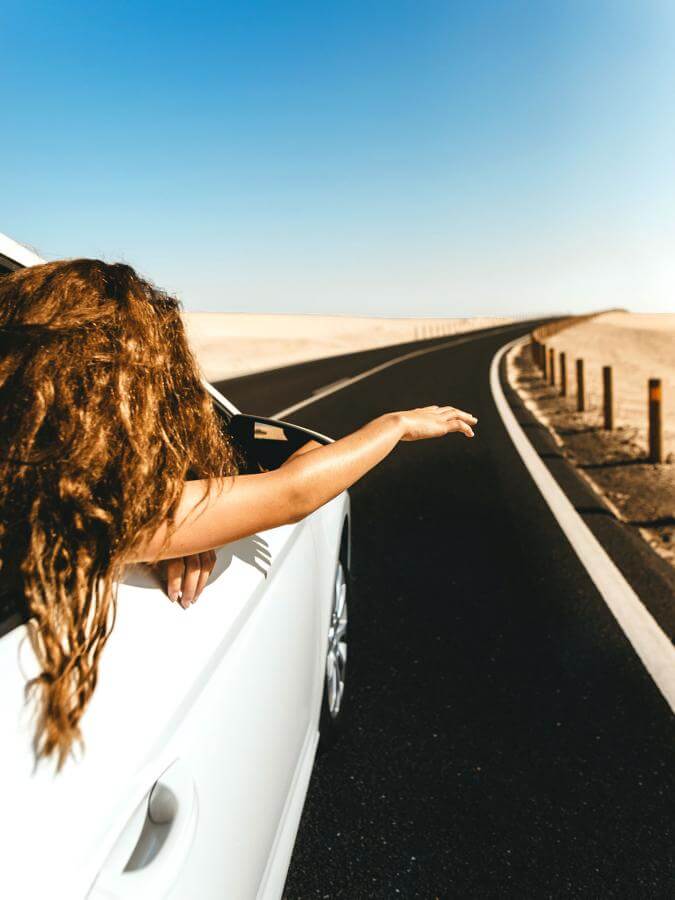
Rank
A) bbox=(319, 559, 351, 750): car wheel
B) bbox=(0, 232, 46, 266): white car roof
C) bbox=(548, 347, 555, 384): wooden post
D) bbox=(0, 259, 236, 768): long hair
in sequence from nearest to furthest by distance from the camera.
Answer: bbox=(0, 259, 236, 768): long hair, bbox=(0, 232, 46, 266): white car roof, bbox=(319, 559, 351, 750): car wheel, bbox=(548, 347, 555, 384): wooden post

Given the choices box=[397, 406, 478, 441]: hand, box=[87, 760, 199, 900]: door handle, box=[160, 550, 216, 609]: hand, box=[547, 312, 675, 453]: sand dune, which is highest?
box=[397, 406, 478, 441]: hand

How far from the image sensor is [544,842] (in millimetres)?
2369

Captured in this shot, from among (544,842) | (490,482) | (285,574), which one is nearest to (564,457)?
(490,482)

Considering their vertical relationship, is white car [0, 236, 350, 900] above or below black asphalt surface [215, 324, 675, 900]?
above

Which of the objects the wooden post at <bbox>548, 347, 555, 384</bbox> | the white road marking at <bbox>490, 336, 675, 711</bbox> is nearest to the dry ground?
the white road marking at <bbox>490, 336, 675, 711</bbox>

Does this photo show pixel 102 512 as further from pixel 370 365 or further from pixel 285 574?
pixel 370 365

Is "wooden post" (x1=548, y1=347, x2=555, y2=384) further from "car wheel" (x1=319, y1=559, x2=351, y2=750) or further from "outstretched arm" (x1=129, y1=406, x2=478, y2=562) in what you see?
"outstretched arm" (x1=129, y1=406, x2=478, y2=562)

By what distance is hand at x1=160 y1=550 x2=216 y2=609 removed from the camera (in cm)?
141

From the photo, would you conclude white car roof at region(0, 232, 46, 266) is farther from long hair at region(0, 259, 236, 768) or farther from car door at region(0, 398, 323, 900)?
car door at region(0, 398, 323, 900)

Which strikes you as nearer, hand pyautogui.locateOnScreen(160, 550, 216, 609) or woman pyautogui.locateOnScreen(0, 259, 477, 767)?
woman pyautogui.locateOnScreen(0, 259, 477, 767)

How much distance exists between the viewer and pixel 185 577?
4.75 ft

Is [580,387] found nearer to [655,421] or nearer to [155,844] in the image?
[655,421]

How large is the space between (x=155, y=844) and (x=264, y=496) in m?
0.65

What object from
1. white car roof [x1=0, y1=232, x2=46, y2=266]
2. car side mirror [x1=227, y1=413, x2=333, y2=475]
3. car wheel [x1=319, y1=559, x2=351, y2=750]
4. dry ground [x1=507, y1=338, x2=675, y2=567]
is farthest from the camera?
dry ground [x1=507, y1=338, x2=675, y2=567]
